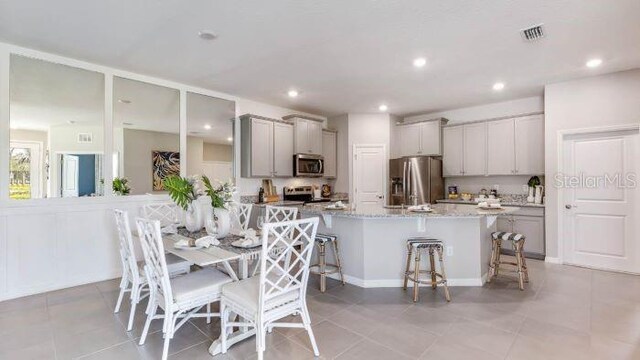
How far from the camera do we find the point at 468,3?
2.51 meters

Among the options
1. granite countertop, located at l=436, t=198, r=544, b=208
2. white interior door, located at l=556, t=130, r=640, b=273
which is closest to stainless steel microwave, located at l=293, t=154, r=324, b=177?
granite countertop, located at l=436, t=198, r=544, b=208

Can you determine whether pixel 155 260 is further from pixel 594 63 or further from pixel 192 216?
pixel 594 63

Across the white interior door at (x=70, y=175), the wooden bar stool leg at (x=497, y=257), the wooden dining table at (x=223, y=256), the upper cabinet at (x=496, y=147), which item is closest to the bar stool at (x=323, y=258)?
the wooden dining table at (x=223, y=256)

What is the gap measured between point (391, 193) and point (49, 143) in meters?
5.36

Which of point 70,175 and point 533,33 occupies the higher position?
point 533,33

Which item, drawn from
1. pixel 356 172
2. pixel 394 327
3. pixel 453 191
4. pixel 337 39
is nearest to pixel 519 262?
pixel 394 327

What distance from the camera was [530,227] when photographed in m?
4.82

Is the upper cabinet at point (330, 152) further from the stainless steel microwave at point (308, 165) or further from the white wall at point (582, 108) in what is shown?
the white wall at point (582, 108)

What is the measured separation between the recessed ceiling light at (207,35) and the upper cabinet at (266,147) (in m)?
2.01

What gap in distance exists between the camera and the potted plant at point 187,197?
2.80 m

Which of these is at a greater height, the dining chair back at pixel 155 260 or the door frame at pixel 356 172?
the door frame at pixel 356 172

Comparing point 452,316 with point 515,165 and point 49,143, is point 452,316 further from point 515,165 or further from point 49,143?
point 49,143

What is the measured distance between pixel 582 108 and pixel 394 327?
4154mm

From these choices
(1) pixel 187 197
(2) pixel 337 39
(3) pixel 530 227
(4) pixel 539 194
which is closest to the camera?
(1) pixel 187 197
